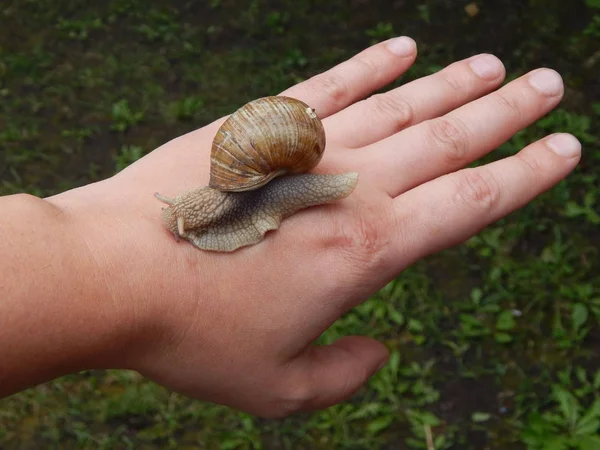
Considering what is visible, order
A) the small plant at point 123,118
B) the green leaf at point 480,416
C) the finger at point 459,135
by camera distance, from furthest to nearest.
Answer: the small plant at point 123,118
the green leaf at point 480,416
the finger at point 459,135

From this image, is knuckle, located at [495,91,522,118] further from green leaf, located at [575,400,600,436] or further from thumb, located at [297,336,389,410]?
green leaf, located at [575,400,600,436]

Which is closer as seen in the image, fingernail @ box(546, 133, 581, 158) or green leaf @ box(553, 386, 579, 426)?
fingernail @ box(546, 133, 581, 158)

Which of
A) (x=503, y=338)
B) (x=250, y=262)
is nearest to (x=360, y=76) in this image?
(x=250, y=262)

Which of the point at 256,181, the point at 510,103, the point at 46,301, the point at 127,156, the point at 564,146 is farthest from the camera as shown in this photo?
the point at 127,156

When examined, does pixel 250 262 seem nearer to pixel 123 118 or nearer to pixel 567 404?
pixel 567 404

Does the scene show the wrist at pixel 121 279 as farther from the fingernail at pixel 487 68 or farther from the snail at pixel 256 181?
the fingernail at pixel 487 68

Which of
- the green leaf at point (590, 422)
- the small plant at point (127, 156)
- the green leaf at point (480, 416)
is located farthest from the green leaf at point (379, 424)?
the small plant at point (127, 156)

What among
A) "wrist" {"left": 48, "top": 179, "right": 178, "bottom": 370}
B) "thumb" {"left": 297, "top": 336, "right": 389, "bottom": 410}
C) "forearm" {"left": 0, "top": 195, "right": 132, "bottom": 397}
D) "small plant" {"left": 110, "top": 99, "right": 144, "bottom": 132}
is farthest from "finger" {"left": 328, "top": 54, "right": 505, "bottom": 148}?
"small plant" {"left": 110, "top": 99, "right": 144, "bottom": 132}
